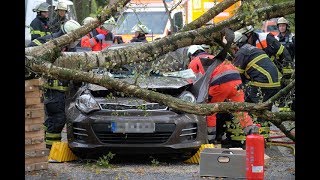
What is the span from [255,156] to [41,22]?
4.79 m

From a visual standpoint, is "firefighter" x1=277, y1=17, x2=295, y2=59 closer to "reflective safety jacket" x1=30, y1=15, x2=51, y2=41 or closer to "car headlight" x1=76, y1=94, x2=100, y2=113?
"reflective safety jacket" x1=30, y1=15, x2=51, y2=41

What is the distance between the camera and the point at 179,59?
28.6 ft

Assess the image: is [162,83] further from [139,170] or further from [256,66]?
[256,66]

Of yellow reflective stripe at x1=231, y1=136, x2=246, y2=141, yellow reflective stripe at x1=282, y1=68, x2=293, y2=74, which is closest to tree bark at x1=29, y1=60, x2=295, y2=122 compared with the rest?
yellow reflective stripe at x1=231, y1=136, x2=246, y2=141

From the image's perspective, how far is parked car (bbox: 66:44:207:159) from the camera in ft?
24.0

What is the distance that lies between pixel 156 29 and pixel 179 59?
8.00m

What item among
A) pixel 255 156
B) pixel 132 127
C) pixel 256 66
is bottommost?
pixel 255 156

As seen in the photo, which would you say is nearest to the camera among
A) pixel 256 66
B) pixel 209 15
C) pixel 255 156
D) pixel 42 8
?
pixel 209 15

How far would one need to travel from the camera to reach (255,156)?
6418 mm

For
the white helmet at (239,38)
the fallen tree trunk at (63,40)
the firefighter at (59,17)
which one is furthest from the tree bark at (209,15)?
the firefighter at (59,17)

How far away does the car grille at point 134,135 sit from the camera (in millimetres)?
7324

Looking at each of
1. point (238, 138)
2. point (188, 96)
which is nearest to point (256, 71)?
point (238, 138)

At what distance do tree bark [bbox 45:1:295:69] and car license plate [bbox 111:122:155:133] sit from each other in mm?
1464

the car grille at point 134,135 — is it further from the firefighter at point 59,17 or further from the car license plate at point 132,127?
the firefighter at point 59,17
